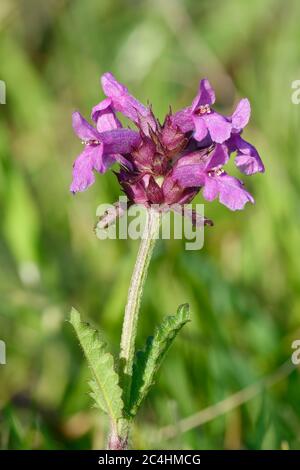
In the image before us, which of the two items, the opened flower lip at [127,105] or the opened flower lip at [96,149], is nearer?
the opened flower lip at [96,149]

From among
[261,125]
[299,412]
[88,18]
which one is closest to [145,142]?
[299,412]

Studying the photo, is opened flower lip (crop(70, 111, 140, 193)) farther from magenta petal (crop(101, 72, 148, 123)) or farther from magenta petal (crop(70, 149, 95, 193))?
magenta petal (crop(101, 72, 148, 123))

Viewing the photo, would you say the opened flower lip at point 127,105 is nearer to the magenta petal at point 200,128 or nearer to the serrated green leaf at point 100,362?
the magenta petal at point 200,128

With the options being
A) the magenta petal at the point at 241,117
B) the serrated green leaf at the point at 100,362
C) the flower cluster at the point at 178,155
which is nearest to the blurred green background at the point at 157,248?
the serrated green leaf at the point at 100,362

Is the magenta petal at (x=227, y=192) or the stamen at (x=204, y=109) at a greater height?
the stamen at (x=204, y=109)

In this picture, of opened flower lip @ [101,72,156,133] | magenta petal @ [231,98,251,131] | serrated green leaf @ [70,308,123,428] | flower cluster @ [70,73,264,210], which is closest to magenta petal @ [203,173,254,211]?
flower cluster @ [70,73,264,210]

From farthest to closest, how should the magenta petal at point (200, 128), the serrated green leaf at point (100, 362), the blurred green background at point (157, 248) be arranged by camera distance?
the blurred green background at point (157, 248) < the magenta petal at point (200, 128) < the serrated green leaf at point (100, 362)
